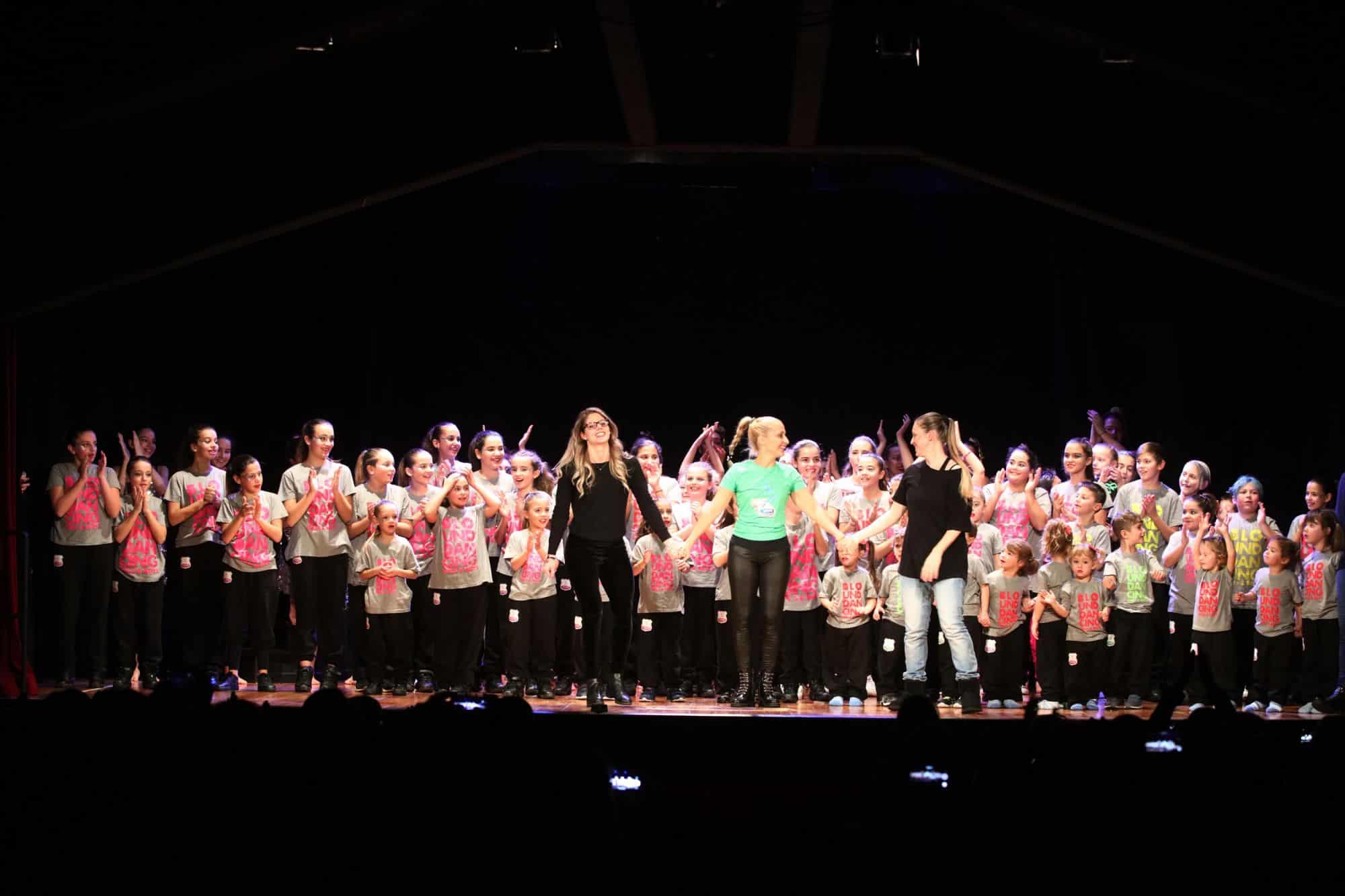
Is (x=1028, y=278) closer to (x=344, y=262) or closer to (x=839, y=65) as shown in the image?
(x=839, y=65)

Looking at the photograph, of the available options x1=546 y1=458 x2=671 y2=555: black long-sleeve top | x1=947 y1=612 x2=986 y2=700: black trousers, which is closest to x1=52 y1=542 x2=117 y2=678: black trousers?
x1=546 y1=458 x2=671 y2=555: black long-sleeve top

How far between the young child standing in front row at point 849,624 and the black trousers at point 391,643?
2531 millimetres

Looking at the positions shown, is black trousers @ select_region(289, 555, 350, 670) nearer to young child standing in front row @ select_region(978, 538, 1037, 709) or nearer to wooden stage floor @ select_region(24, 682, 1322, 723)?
wooden stage floor @ select_region(24, 682, 1322, 723)

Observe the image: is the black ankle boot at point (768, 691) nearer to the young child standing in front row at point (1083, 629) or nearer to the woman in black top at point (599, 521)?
the woman in black top at point (599, 521)

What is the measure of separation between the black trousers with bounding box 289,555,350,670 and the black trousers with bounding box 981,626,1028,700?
3.95 meters

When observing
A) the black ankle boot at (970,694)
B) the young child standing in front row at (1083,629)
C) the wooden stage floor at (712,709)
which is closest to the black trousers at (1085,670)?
the young child standing in front row at (1083,629)

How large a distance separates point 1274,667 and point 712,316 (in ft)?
17.1

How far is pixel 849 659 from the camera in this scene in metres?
7.48

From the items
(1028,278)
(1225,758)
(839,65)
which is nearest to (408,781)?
(1225,758)

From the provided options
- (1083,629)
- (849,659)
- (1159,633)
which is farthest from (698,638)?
(1159,633)

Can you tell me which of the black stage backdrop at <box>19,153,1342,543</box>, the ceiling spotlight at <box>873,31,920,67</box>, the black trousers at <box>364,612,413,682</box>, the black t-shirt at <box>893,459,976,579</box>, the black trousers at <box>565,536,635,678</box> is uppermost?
the ceiling spotlight at <box>873,31,920,67</box>

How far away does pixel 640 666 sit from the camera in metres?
7.59

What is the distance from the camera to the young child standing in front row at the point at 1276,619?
7387 millimetres

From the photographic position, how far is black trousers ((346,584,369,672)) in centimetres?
777
